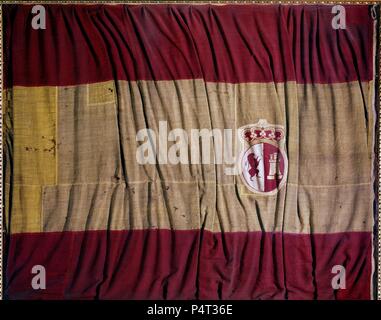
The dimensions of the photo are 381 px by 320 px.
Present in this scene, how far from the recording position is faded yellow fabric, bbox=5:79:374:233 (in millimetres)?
2461

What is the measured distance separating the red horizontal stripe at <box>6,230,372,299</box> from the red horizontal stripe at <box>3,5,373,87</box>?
76 centimetres

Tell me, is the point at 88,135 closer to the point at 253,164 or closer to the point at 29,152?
the point at 29,152

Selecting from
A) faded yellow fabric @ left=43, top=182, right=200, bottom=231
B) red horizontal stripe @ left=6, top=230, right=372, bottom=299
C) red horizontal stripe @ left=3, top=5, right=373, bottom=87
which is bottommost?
red horizontal stripe @ left=6, top=230, right=372, bottom=299

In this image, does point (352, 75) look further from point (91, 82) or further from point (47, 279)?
point (47, 279)

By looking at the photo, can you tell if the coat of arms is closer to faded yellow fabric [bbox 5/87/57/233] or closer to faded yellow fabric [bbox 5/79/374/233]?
faded yellow fabric [bbox 5/79/374/233]

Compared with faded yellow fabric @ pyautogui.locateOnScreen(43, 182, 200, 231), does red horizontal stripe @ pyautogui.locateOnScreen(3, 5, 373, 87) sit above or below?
above

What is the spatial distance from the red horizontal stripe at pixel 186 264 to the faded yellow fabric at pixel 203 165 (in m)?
0.06

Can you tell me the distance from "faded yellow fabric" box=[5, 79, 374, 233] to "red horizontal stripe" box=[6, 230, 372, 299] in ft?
0.20

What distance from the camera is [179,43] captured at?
2471 mm

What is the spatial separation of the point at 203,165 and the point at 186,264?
1.55 ft

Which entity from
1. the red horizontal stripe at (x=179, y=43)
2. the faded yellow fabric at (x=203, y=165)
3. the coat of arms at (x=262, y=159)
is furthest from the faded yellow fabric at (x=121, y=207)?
the red horizontal stripe at (x=179, y=43)

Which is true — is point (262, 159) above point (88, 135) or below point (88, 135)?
below

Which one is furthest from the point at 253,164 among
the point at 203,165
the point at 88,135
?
the point at 88,135

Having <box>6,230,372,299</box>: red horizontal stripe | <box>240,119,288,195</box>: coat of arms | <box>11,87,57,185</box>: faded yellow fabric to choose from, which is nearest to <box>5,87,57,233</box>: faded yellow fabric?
<box>11,87,57,185</box>: faded yellow fabric
